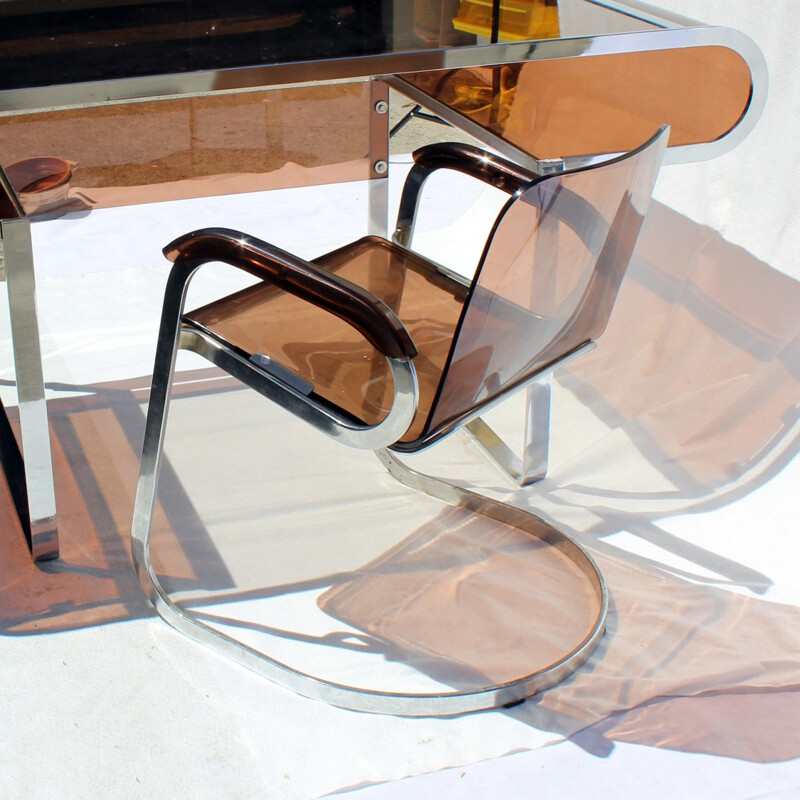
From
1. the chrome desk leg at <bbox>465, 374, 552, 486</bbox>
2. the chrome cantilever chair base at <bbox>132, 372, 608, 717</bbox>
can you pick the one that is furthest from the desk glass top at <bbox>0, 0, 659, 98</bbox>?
the chrome desk leg at <bbox>465, 374, 552, 486</bbox>

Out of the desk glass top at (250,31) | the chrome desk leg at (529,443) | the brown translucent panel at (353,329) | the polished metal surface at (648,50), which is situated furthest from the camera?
the chrome desk leg at (529,443)

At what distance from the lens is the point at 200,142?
1688mm

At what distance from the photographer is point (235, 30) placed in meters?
1.71

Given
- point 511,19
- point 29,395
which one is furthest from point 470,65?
point 29,395

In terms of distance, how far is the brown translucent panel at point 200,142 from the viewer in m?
1.53

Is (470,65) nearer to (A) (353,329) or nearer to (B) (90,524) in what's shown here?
(A) (353,329)

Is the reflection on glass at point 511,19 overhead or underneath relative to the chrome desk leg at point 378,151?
overhead

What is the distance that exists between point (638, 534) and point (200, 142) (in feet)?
3.35

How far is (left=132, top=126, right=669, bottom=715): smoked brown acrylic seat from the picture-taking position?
1234mm

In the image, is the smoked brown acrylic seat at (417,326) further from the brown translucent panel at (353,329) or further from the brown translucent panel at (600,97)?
the brown translucent panel at (600,97)

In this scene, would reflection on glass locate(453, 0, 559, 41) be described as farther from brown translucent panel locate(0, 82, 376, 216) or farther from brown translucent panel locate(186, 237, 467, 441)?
brown translucent panel locate(186, 237, 467, 441)

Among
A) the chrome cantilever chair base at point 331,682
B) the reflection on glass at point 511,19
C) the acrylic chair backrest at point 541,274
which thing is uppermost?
the reflection on glass at point 511,19

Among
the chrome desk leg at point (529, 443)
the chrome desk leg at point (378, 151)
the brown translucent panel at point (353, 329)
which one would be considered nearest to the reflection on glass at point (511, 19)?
the chrome desk leg at point (378, 151)

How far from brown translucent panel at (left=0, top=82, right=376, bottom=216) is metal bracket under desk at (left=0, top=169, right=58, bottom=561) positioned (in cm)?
12
